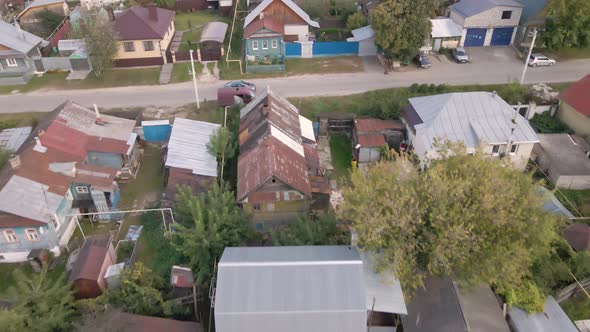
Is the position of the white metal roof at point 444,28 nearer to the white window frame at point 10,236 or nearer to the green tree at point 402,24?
the green tree at point 402,24

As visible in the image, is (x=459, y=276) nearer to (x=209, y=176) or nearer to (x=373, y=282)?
(x=373, y=282)

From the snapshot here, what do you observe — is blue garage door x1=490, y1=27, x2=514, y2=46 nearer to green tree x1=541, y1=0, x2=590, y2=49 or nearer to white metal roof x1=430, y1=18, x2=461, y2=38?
white metal roof x1=430, y1=18, x2=461, y2=38

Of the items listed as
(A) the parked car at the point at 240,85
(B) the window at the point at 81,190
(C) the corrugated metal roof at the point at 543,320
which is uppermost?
(A) the parked car at the point at 240,85

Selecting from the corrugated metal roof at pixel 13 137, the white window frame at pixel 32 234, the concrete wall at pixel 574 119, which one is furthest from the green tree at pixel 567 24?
the corrugated metal roof at pixel 13 137

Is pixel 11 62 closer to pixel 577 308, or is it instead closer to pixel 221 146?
pixel 221 146

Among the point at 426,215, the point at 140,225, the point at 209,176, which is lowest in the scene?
the point at 140,225

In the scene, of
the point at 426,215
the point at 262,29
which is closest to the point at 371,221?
the point at 426,215
